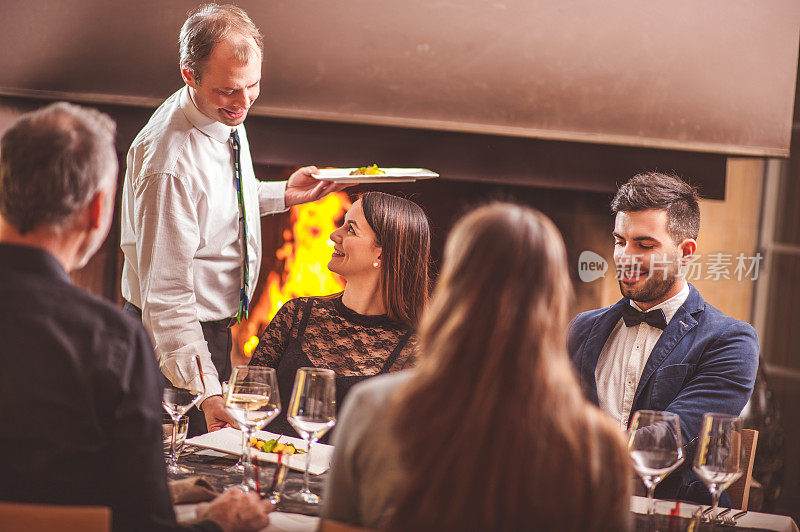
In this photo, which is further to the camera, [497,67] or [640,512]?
[497,67]

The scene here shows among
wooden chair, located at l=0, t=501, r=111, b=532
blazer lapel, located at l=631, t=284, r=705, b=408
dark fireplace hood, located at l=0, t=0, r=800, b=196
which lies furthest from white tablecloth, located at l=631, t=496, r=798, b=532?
dark fireplace hood, located at l=0, t=0, r=800, b=196

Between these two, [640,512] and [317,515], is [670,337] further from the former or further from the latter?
[317,515]

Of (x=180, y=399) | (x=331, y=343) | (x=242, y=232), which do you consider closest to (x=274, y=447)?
(x=180, y=399)

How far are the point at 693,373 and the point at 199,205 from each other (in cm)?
150

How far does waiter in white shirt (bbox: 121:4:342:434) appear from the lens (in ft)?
7.55

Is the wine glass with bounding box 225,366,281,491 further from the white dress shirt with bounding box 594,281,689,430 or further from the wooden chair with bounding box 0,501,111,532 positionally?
the white dress shirt with bounding box 594,281,689,430

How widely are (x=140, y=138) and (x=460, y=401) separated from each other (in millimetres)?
1851

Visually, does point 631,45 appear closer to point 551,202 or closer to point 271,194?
point 551,202

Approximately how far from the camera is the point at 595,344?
7.50 feet

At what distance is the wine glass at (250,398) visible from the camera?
1.50 meters

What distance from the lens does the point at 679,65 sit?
11.0 feet

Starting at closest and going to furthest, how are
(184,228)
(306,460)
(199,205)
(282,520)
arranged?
(282,520)
(306,460)
(184,228)
(199,205)

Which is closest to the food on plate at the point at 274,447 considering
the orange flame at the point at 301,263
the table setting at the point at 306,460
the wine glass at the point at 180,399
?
the table setting at the point at 306,460

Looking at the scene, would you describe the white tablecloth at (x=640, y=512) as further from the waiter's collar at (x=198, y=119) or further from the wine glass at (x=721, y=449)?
the waiter's collar at (x=198, y=119)
